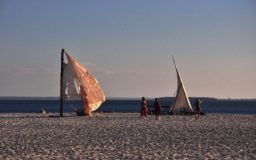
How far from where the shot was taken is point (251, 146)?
1864 cm

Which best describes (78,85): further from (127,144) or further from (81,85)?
(127,144)

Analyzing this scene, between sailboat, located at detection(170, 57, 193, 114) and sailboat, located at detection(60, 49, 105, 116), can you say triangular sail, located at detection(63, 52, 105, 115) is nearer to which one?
sailboat, located at detection(60, 49, 105, 116)

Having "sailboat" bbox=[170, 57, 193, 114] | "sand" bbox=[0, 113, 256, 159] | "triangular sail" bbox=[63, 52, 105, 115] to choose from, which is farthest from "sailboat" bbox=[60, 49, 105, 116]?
"sand" bbox=[0, 113, 256, 159]

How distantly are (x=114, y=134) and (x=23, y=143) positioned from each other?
497 centimetres

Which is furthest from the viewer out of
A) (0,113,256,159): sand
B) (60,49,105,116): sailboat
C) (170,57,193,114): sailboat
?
(170,57,193,114): sailboat

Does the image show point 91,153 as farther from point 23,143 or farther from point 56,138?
point 56,138

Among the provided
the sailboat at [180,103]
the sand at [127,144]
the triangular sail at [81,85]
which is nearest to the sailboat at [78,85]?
the triangular sail at [81,85]

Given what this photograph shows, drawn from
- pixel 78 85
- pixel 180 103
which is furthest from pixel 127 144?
pixel 180 103

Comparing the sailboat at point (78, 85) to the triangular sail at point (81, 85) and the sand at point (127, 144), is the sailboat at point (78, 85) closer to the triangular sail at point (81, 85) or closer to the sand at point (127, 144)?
the triangular sail at point (81, 85)

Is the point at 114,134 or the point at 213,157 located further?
the point at 114,134

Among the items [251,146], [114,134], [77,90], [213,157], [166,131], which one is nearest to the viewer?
[213,157]

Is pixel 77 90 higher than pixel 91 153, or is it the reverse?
pixel 77 90

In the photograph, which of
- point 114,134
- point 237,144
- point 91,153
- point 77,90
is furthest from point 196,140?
point 77,90

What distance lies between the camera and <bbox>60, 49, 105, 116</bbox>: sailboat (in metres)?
39.9
